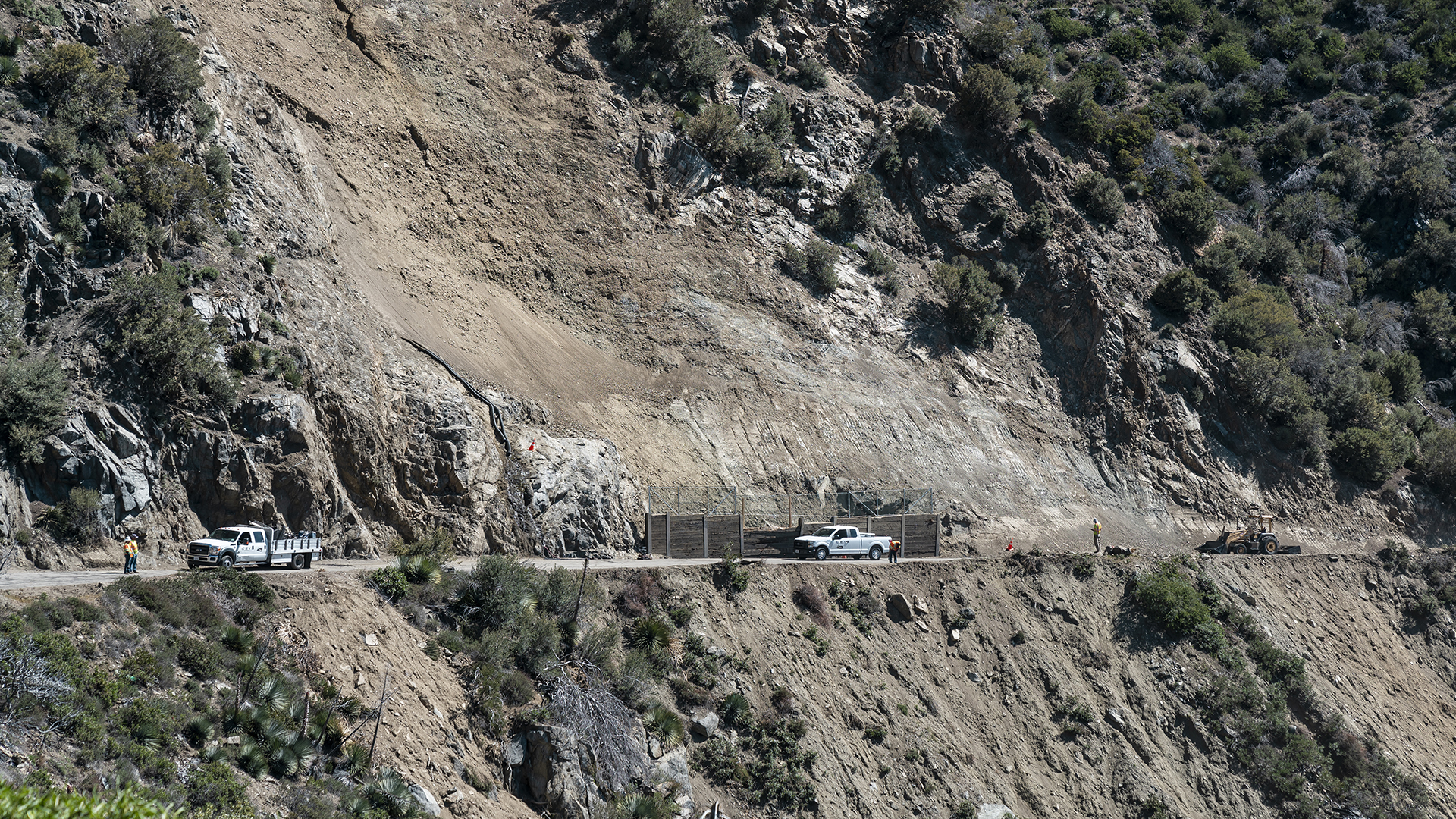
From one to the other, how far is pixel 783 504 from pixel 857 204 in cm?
1602

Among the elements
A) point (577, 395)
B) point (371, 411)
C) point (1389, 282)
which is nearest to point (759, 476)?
point (577, 395)

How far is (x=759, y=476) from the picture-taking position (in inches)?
1288

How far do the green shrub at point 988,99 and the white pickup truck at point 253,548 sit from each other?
37.1m

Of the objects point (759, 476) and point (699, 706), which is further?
point (759, 476)

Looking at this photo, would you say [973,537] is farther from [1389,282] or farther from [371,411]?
[1389,282]

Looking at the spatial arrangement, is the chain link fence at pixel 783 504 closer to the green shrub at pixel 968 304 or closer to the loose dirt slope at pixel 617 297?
the loose dirt slope at pixel 617 297

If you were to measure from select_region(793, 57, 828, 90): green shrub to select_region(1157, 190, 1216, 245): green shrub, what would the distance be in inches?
726

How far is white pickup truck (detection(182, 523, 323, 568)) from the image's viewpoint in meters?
20.1

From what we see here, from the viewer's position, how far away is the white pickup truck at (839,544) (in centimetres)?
2944

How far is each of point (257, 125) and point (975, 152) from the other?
3178 cm

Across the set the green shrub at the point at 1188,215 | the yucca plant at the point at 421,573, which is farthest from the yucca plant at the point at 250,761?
the green shrub at the point at 1188,215

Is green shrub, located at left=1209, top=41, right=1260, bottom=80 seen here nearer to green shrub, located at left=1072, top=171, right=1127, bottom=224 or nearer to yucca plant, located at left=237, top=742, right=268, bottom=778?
green shrub, located at left=1072, top=171, right=1127, bottom=224

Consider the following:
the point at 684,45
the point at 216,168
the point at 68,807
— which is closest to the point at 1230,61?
the point at 684,45

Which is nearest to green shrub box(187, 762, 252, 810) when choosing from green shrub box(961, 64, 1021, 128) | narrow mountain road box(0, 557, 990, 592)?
narrow mountain road box(0, 557, 990, 592)
